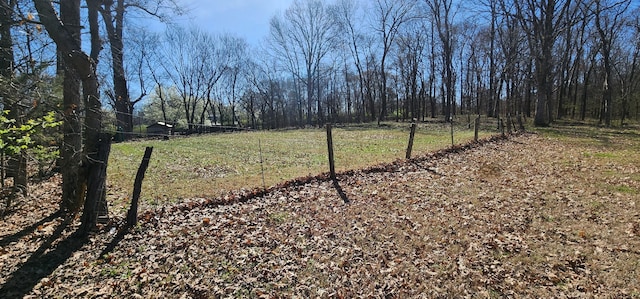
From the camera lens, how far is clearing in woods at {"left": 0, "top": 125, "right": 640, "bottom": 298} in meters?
4.20

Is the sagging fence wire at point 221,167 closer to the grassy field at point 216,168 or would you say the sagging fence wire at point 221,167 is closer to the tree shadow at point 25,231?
the grassy field at point 216,168

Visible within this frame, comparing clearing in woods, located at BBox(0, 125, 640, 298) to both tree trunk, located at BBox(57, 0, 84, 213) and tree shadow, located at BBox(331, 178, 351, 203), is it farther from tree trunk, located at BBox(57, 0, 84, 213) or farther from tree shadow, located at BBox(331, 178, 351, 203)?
tree trunk, located at BBox(57, 0, 84, 213)

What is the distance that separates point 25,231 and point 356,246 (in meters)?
5.75

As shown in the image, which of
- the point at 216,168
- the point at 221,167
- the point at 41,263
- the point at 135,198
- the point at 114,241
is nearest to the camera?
the point at 41,263

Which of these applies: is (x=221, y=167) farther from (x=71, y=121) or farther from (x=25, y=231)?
(x=25, y=231)

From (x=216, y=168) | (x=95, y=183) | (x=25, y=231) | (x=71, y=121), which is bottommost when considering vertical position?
(x=25, y=231)

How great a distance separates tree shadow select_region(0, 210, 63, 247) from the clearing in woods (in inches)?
1.6

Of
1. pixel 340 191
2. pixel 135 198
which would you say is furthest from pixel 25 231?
pixel 340 191

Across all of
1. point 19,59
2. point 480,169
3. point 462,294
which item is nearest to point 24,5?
point 19,59

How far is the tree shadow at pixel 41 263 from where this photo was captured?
13.4ft

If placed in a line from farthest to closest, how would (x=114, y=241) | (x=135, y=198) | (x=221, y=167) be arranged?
(x=221, y=167)
(x=135, y=198)
(x=114, y=241)

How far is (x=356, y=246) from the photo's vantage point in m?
5.29

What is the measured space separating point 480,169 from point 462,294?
7.05 meters

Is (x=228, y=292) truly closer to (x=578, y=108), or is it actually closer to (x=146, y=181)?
(x=146, y=181)
